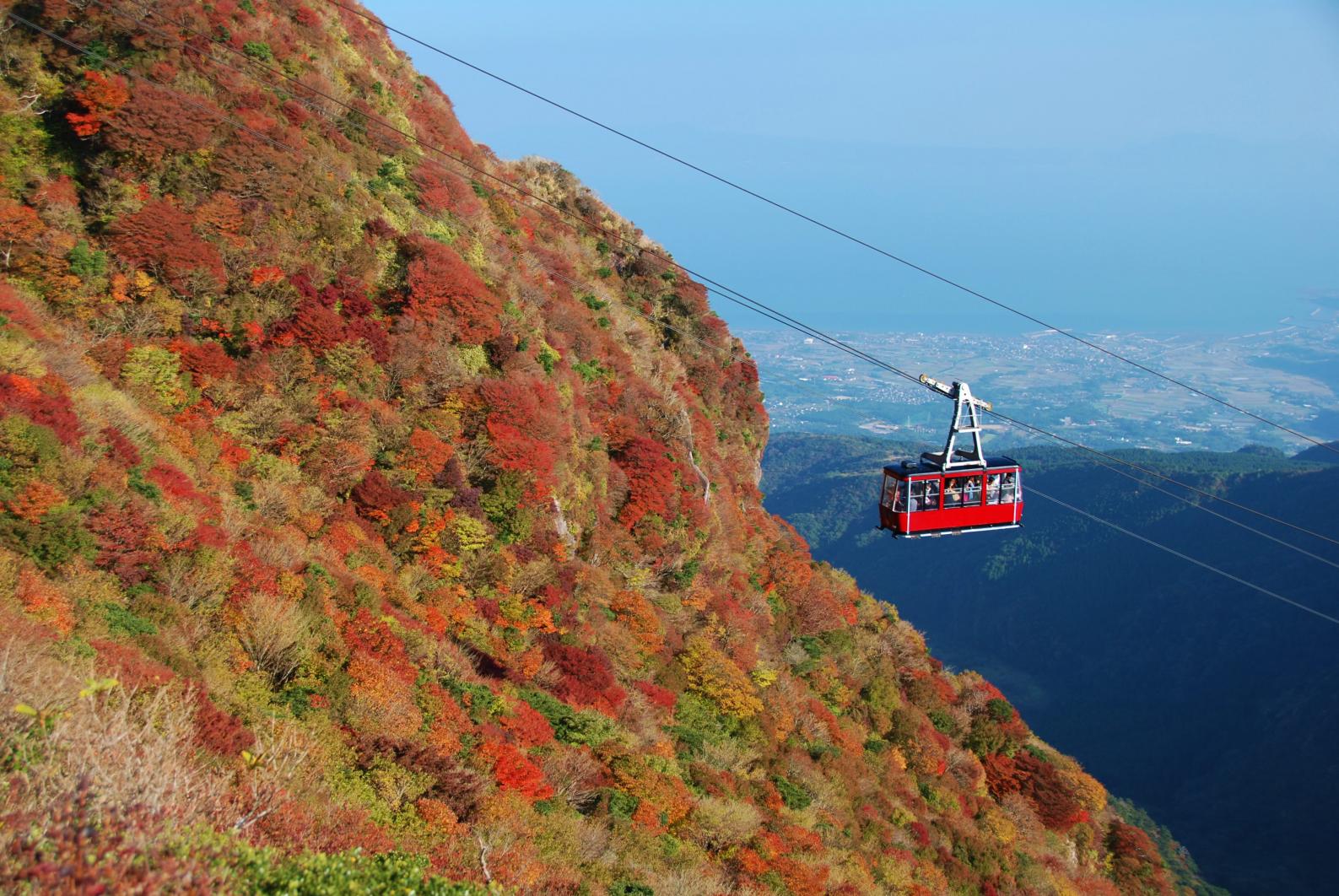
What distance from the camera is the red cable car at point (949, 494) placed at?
25062 mm

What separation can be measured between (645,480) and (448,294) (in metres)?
8.88

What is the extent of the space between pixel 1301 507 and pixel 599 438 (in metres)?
111

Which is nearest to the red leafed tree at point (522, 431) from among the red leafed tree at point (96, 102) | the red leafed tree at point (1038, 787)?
the red leafed tree at point (96, 102)

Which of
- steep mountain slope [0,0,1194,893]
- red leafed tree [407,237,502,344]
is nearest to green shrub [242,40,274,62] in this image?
steep mountain slope [0,0,1194,893]

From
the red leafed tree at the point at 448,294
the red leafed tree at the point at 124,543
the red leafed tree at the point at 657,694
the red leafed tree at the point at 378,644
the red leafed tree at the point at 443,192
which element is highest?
the red leafed tree at the point at 443,192

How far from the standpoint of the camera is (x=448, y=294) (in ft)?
87.6

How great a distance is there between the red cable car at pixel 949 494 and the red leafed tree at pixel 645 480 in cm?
811

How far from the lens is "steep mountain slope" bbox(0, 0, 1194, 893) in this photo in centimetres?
1351

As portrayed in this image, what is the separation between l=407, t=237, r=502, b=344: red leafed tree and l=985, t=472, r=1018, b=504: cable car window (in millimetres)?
14703

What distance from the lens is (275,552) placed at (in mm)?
19375

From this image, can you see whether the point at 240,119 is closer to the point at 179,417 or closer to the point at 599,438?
the point at 179,417

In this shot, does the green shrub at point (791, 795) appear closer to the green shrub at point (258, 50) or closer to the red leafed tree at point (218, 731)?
the red leafed tree at point (218, 731)

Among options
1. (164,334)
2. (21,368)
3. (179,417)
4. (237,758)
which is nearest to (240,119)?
(164,334)

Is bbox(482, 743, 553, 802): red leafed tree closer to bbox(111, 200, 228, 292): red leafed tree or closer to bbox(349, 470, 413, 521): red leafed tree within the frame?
bbox(349, 470, 413, 521): red leafed tree
